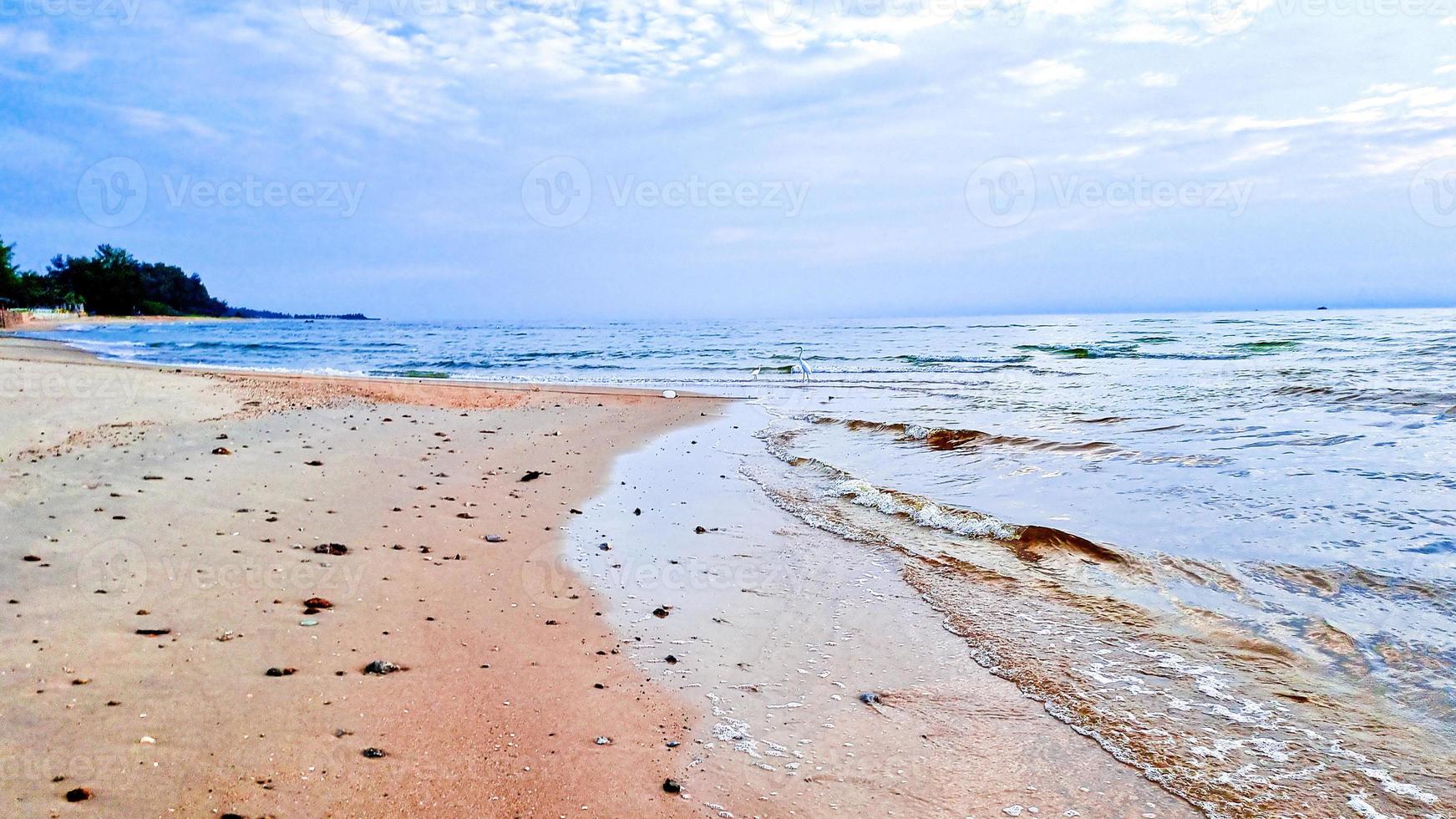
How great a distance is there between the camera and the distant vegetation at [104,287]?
81500 millimetres

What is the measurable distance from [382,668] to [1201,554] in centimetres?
556

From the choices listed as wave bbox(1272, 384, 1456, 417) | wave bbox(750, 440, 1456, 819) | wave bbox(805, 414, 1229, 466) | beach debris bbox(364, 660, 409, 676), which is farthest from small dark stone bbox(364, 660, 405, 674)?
wave bbox(1272, 384, 1456, 417)

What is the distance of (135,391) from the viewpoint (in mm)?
12938

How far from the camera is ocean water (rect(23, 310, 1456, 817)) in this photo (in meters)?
3.13

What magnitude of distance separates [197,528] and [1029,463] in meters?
8.47

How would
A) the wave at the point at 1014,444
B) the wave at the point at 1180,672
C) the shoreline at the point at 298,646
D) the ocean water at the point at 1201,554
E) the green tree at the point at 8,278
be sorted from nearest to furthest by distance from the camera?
the shoreline at the point at 298,646 → the wave at the point at 1180,672 → the ocean water at the point at 1201,554 → the wave at the point at 1014,444 → the green tree at the point at 8,278

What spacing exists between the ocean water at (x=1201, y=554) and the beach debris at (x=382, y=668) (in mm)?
2901

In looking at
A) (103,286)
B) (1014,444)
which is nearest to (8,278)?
(103,286)

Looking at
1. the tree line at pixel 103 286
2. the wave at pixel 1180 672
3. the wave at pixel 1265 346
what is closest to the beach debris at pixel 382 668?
the wave at pixel 1180 672

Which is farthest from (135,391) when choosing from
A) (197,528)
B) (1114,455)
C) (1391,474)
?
(1391,474)

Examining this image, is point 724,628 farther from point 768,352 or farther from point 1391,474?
point 768,352

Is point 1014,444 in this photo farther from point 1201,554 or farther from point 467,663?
point 467,663

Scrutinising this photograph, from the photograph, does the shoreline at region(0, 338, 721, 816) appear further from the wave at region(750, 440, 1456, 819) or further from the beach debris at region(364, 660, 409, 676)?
the wave at region(750, 440, 1456, 819)

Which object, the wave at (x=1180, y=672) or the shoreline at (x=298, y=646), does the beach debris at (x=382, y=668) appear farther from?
the wave at (x=1180, y=672)
